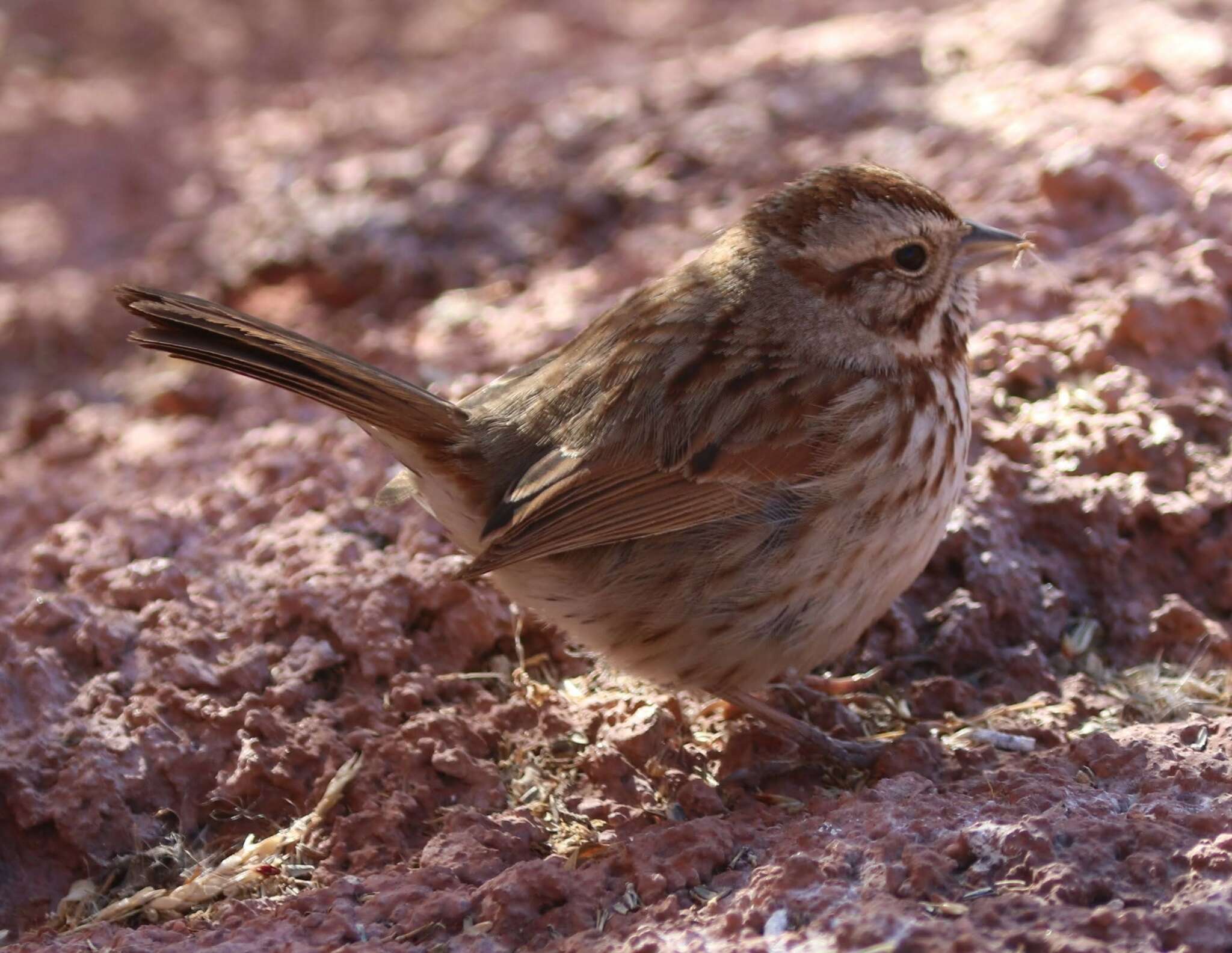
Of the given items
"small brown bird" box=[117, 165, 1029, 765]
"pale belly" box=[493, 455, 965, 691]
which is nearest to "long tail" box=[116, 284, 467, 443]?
"small brown bird" box=[117, 165, 1029, 765]

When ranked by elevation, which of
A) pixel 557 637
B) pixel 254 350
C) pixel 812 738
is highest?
pixel 254 350

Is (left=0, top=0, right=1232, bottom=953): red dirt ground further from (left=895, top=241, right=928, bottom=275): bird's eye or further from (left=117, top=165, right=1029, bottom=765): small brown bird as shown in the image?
(left=895, top=241, right=928, bottom=275): bird's eye

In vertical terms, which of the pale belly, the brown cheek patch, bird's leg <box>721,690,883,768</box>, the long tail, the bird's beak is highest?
the long tail

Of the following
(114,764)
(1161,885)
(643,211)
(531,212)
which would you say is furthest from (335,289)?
(1161,885)

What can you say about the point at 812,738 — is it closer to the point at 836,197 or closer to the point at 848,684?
the point at 848,684

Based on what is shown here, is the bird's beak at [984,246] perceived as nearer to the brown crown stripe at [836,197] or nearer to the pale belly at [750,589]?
the brown crown stripe at [836,197]

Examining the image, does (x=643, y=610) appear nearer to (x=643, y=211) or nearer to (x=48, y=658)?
(x=48, y=658)

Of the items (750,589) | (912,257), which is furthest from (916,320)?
(750,589)
